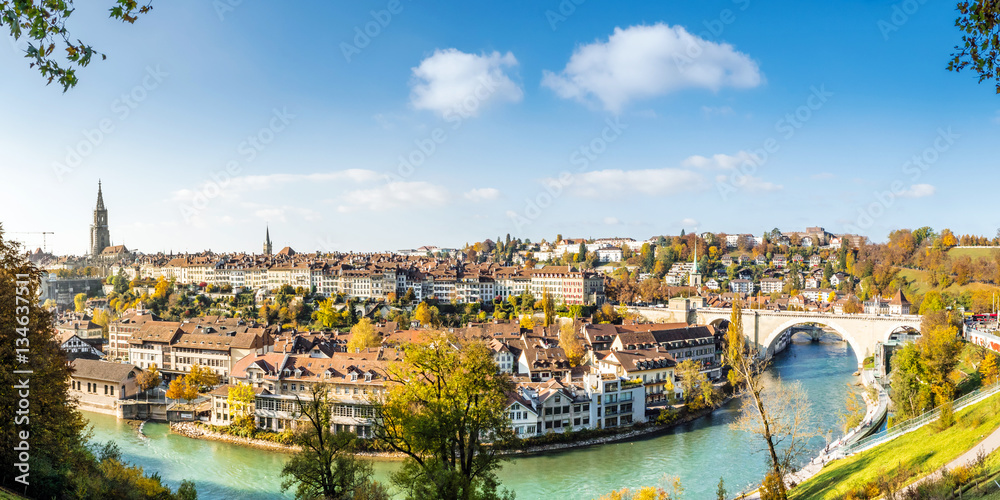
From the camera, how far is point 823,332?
4309 centimetres

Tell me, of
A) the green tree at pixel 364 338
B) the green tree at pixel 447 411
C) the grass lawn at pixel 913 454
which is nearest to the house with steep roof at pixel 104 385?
the green tree at pixel 364 338

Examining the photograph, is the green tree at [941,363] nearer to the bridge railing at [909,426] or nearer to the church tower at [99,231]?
the bridge railing at [909,426]

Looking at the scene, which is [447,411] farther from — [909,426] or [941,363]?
[941,363]

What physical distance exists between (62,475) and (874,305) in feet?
130

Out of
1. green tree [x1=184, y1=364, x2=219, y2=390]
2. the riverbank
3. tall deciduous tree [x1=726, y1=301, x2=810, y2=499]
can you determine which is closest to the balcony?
the riverbank

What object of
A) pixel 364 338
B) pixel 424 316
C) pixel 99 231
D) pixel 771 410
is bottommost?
pixel 771 410

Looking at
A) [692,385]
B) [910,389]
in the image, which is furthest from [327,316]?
[910,389]

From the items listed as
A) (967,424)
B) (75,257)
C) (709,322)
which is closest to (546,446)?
(967,424)

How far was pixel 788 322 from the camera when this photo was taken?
31.5 m

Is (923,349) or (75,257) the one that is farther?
(75,257)

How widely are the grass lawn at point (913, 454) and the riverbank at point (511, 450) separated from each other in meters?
5.81

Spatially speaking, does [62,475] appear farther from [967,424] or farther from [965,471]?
[967,424]

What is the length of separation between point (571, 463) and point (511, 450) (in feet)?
5.05

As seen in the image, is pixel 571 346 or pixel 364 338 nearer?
pixel 571 346
